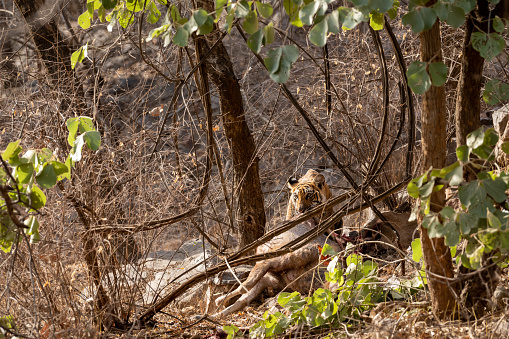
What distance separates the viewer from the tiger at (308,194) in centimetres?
500

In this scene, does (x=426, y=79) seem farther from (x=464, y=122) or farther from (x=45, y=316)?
(x=45, y=316)

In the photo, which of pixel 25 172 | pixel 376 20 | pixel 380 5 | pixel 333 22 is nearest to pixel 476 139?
pixel 380 5

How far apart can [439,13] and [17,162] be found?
198cm

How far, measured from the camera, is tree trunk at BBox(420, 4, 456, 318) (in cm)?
262

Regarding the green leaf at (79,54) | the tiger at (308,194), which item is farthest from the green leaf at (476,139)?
the tiger at (308,194)

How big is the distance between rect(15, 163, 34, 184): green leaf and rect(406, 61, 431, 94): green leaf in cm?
174

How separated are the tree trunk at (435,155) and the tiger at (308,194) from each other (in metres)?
2.10

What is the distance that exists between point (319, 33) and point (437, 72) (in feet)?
2.02

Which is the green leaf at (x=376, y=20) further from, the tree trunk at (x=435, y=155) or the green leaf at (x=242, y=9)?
the green leaf at (x=242, y=9)

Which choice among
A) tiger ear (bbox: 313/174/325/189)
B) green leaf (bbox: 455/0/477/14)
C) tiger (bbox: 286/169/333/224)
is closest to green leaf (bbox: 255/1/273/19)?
green leaf (bbox: 455/0/477/14)

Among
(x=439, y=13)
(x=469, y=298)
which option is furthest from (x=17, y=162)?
(x=469, y=298)

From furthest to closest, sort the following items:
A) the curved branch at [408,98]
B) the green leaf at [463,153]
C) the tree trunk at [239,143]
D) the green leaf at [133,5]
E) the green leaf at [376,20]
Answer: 1. the tree trunk at [239,143]
2. the curved branch at [408,98]
3. the green leaf at [133,5]
4. the green leaf at [376,20]
5. the green leaf at [463,153]

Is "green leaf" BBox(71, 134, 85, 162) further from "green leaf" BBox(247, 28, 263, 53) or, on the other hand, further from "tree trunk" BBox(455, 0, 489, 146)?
"tree trunk" BBox(455, 0, 489, 146)

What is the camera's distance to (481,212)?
2264 mm
